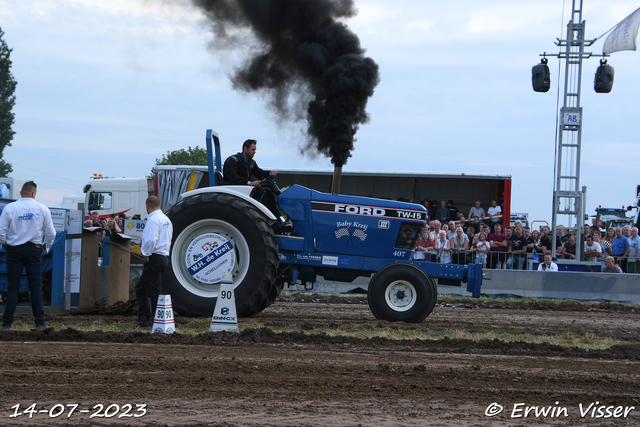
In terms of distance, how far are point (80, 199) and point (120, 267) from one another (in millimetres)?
24692

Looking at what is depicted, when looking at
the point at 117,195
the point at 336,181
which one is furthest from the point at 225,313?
the point at 117,195

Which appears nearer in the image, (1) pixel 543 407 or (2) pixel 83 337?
(1) pixel 543 407

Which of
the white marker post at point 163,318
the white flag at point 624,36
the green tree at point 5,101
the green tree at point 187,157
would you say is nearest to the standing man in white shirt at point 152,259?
the white marker post at point 163,318

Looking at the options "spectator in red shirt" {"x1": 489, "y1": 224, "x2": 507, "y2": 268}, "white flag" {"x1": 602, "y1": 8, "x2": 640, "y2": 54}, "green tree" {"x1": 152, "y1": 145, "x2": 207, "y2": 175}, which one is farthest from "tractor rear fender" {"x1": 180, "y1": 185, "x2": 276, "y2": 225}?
"green tree" {"x1": 152, "y1": 145, "x2": 207, "y2": 175}

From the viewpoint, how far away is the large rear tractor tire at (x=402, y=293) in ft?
24.9

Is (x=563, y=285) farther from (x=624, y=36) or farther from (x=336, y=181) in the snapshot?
(x=624, y=36)

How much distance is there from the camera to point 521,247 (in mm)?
13719

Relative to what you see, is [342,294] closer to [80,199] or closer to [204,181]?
[204,181]

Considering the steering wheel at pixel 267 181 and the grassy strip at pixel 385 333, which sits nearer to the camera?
the grassy strip at pixel 385 333

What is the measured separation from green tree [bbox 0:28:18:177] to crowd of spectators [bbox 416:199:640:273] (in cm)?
3417

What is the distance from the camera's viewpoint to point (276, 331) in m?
6.82

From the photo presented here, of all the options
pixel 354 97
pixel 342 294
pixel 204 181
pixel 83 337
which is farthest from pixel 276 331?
pixel 204 181

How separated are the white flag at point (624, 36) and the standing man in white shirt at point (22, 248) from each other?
1207 centimetres

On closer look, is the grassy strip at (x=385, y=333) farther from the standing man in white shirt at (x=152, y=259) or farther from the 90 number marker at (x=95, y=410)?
the 90 number marker at (x=95, y=410)
